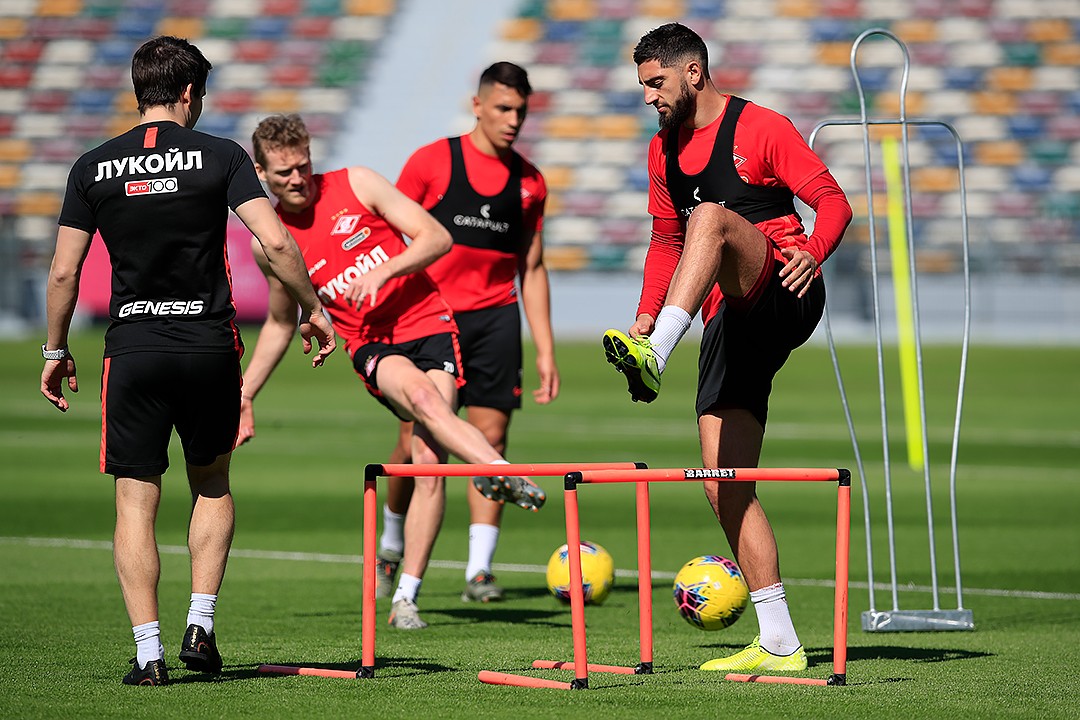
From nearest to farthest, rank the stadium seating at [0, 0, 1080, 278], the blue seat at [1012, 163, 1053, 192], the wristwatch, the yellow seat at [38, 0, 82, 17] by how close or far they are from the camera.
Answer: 1. the wristwatch
2. the blue seat at [1012, 163, 1053, 192]
3. the stadium seating at [0, 0, 1080, 278]
4. the yellow seat at [38, 0, 82, 17]

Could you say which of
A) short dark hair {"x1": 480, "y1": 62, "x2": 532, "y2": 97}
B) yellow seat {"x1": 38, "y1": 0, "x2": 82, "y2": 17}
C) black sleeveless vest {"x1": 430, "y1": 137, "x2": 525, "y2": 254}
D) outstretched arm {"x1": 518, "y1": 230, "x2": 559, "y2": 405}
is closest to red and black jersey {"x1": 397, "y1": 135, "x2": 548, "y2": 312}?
black sleeveless vest {"x1": 430, "y1": 137, "x2": 525, "y2": 254}

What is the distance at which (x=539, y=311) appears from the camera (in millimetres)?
8844

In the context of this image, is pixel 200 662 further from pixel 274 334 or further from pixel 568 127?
pixel 568 127

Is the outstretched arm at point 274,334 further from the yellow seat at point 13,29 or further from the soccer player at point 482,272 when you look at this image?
the yellow seat at point 13,29

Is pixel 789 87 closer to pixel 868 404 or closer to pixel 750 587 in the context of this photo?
pixel 868 404

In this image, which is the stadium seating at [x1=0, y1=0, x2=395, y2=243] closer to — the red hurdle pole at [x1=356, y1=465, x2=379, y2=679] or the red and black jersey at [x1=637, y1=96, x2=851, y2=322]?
the red and black jersey at [x1=637, y1=96, x2=851, y2=322]

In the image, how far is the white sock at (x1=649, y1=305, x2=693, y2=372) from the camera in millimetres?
5457

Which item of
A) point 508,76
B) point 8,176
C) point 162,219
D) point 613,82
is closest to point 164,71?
point 162,219

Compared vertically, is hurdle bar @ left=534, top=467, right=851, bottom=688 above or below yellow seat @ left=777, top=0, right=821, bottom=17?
below

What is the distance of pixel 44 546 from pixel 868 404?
1430 centimetres

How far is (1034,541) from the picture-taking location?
1084 centimetres

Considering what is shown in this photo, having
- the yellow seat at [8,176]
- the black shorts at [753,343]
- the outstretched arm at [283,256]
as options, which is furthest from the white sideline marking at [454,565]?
the yellow seat at [8,176]

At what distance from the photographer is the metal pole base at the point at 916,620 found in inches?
287

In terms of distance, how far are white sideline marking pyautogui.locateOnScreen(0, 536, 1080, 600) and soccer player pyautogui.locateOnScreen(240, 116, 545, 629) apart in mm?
1724
